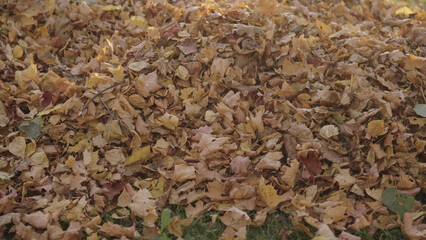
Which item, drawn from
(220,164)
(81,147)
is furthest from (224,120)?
(81,147)

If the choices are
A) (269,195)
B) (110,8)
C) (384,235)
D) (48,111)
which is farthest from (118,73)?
(384,235)

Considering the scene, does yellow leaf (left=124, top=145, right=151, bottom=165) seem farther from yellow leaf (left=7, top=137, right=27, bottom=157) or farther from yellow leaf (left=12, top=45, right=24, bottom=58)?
yellow leaf (left=12, top=45, right=24, bottom=58)

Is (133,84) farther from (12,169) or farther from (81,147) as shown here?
(12,169)

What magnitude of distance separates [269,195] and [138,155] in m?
0.73

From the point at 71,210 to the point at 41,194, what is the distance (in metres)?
0.22

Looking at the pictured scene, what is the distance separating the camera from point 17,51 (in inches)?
118

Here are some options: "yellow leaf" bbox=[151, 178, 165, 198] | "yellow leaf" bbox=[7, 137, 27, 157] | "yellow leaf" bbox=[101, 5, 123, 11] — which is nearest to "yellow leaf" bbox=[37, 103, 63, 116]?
"yellow leaf" bbox=[7, 137, 27, 157]

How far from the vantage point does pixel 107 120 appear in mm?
2494

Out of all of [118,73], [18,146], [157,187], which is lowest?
[157,187]

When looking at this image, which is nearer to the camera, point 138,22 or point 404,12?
point 138,22

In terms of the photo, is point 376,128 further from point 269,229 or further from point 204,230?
point 204,230

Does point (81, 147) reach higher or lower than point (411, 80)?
lower

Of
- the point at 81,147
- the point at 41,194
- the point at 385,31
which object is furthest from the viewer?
the point at 385,31

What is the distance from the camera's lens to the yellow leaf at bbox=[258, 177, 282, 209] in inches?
83.0
